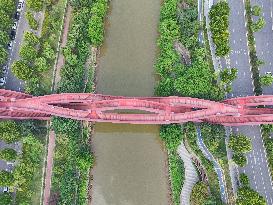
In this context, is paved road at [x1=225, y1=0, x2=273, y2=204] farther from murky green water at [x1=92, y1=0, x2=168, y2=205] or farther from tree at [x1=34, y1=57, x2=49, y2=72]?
tree at [x1=34, y1=57, x2=49, y2=72]

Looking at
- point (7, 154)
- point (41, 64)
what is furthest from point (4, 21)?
point (7, 154)

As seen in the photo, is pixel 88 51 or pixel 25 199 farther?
pixel 88 51

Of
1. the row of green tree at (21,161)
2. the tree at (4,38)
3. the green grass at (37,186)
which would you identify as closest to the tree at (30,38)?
the tree at (4,38)

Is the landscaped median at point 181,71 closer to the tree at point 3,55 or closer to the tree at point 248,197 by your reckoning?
the tree at point 248,197

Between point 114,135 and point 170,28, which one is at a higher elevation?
point 170,28

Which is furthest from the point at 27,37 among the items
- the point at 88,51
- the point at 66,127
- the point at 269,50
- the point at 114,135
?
the point at 269,50

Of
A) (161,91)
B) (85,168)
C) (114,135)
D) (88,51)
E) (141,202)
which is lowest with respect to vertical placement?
(141,202)

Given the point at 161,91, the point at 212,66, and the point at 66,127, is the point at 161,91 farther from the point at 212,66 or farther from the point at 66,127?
the point at 66,127
